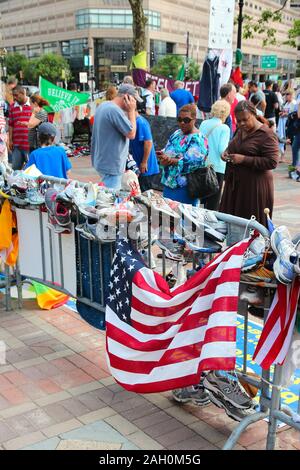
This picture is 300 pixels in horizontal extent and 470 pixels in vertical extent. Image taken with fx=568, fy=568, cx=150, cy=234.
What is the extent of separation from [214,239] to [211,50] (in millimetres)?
7587

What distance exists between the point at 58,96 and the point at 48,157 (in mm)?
10288

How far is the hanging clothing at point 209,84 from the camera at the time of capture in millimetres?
10289

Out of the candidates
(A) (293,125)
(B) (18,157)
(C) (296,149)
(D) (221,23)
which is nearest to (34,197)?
(B) (18,157)

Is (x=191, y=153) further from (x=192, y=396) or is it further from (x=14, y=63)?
(x=14, y=63)

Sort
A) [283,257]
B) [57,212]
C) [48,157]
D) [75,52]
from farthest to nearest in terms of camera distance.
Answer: [75,52] < [48,157] < [57,212] < [283,257]

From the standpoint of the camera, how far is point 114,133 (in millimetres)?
6520

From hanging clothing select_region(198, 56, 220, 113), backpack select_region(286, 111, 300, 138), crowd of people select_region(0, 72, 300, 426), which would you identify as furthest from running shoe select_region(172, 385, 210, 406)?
backpack select_region(286, 111, 300, 138)

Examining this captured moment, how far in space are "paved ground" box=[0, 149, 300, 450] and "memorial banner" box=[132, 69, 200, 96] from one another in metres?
10.4

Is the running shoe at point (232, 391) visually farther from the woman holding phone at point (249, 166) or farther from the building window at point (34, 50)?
the building window at point (34, 50)

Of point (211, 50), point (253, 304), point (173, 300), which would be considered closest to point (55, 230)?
point (173, 300)

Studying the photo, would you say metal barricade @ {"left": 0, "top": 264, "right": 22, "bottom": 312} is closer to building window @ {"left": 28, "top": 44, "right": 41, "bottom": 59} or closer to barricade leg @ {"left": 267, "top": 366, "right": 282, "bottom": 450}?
barricade leg @ {"left": 267, "top": 366, "right": 282, "bottom": 450}

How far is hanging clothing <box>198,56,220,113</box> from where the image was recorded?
10289 mm

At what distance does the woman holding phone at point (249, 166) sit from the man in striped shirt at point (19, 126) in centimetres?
561

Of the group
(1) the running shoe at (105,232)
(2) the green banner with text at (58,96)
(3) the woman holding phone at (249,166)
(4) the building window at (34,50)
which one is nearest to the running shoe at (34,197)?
(1) the running shoe at (105,232)
